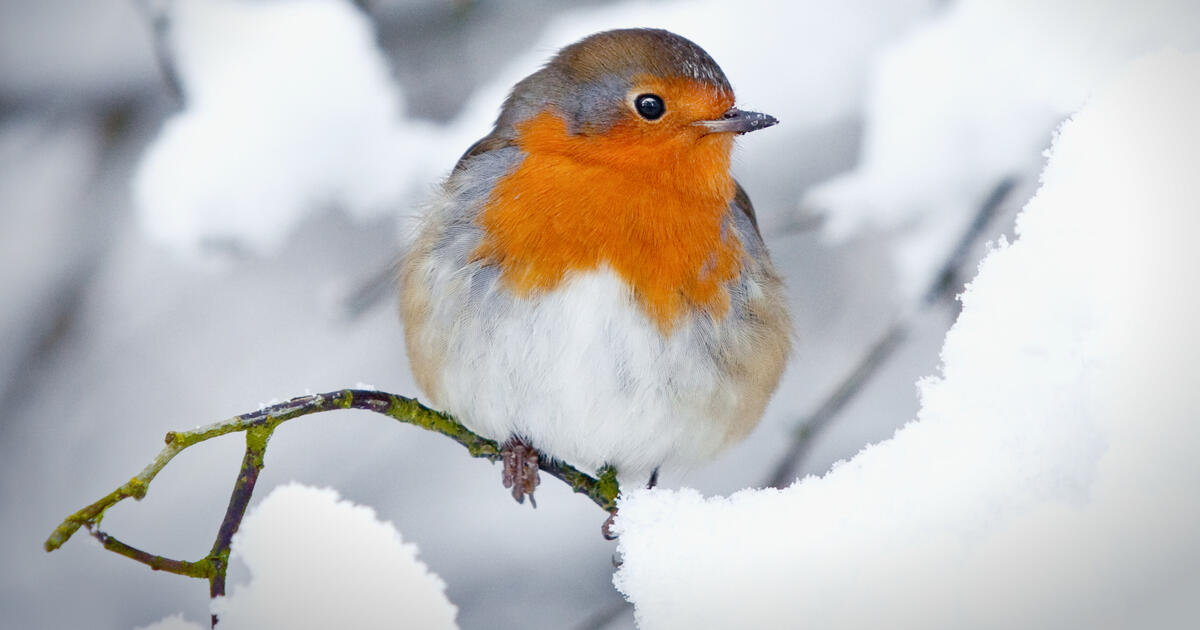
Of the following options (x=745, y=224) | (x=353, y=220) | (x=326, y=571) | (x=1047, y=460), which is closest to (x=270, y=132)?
(x=353, y=220)

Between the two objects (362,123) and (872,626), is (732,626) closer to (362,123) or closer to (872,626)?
(872,626)

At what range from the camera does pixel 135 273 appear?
2.90m

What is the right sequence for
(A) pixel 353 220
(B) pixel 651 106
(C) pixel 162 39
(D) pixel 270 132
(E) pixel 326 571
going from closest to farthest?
1. (E) pixel 326 571
2. (B) pixel 651 106
3. (C) pixel 162 39
4. (D) pixel 270 132
5. (A) pixel 353 220

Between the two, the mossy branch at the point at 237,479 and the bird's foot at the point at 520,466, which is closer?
the mossy branch at the point at 237,479

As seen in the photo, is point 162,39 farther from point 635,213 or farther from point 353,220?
point 635,213

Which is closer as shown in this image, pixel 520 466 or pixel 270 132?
pixel 520 466

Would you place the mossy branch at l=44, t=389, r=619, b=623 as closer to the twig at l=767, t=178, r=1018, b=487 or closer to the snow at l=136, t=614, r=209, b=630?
the snow at l=136, t=614, r=209, b=630

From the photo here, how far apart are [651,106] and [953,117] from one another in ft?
3.16

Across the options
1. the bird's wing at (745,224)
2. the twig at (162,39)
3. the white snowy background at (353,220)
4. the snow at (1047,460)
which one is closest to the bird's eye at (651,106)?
the bird's wing at (745,224)

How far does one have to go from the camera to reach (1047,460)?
117cm

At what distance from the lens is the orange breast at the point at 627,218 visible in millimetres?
1973

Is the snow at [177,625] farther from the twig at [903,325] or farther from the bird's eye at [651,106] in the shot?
the twig at [903,325]

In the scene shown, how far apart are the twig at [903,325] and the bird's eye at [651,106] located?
33.3 inches

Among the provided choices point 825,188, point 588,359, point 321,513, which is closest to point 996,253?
point 588,359
